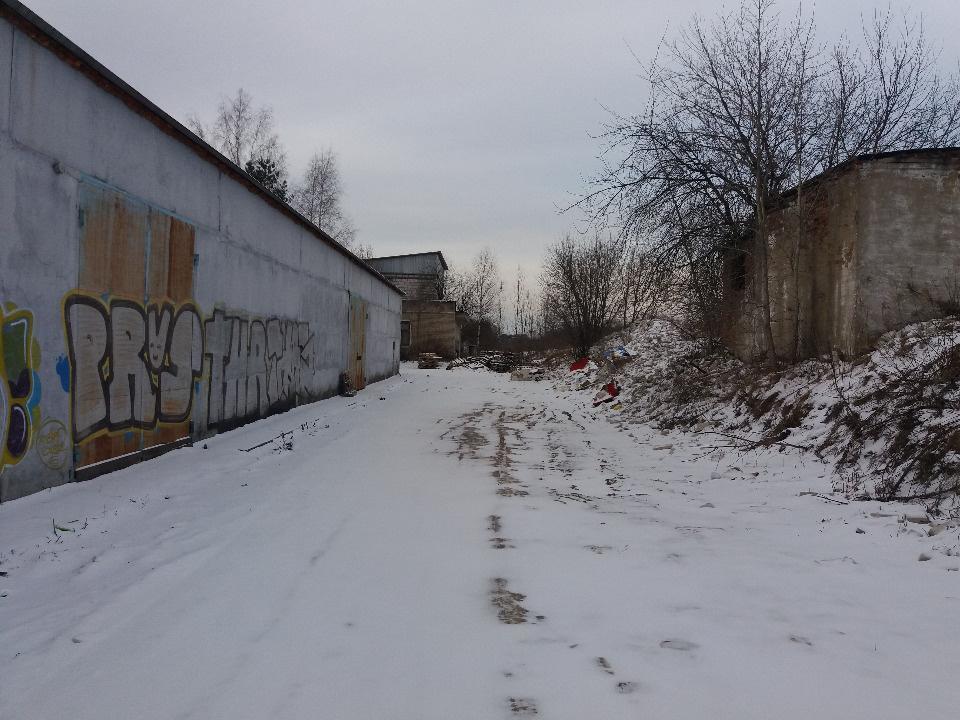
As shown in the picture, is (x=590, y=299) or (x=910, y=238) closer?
(x=910, y=238)

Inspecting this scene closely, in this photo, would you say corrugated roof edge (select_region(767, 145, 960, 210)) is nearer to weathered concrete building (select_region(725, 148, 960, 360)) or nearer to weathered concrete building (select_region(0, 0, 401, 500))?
weathered concrete building (select_region(725, 148, 960, 360))

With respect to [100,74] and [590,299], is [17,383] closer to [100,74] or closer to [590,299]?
[100,74]

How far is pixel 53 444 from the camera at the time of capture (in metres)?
5.77

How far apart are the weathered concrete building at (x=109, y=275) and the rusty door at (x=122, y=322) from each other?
2 centimetres

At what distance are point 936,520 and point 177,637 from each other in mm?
5302

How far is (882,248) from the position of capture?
9.12 meters

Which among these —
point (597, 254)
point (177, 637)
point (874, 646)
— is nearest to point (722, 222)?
point (874, 646)

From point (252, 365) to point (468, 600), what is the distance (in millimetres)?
8579

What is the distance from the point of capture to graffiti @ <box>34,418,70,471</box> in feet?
18.4

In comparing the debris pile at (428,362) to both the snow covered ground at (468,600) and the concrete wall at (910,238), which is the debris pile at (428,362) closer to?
the concrete wall at (910,238)

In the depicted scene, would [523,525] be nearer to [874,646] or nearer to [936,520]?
[874,646]

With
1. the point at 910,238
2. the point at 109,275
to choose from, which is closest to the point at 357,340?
the point at 109,275

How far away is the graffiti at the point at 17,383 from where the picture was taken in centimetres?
513

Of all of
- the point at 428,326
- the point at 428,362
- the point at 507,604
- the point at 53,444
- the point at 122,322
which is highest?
the point at 428,326
